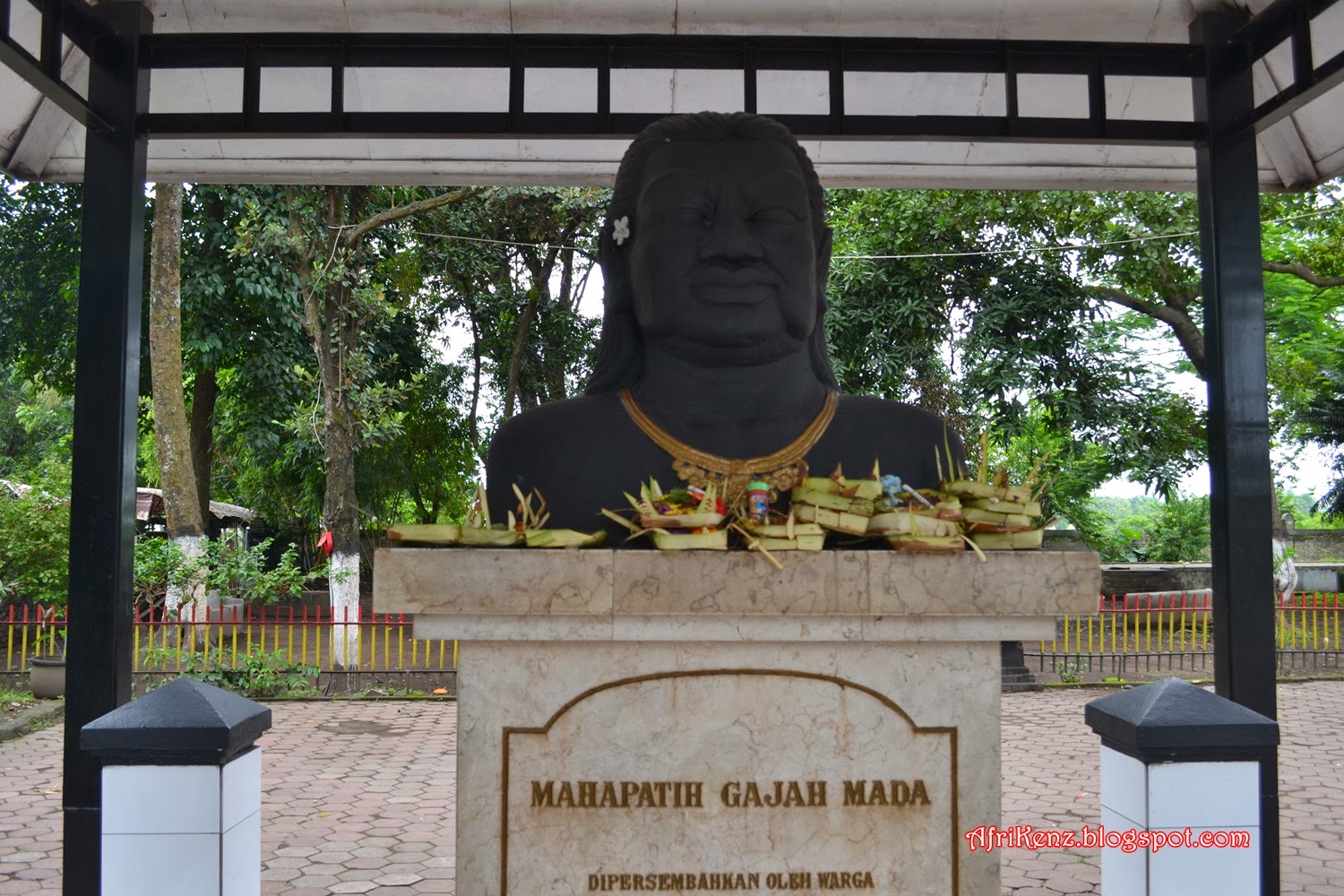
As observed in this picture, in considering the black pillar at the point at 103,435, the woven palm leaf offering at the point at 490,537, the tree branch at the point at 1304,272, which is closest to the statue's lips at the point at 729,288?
the woven palm leaf offering at the point at 490,537

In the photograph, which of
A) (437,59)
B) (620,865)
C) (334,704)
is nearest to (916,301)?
(334,704)

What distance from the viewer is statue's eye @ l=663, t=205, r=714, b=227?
3512 mm

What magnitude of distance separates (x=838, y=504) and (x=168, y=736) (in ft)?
5.97

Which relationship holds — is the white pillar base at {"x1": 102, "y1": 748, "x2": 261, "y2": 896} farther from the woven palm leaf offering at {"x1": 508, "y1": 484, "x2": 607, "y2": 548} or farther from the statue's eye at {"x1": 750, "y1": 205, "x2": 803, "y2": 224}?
the statue's eye at {"x1": 750, "y1": 205, "x2": 803, "y2": 224}

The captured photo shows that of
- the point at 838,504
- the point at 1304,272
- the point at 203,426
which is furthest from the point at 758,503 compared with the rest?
the point at 203,426

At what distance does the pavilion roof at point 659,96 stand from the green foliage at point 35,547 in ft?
21.2

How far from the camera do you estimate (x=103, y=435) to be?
14.1ft

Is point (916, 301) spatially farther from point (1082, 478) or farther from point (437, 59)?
point (1082, 478)

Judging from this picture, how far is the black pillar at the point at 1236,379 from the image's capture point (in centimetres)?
450

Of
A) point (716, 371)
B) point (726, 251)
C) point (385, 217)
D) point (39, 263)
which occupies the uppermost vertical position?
point (39, 263)

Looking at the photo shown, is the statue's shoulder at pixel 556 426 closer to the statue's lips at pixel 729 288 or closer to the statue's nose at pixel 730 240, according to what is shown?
the statue's lips at pixel 729 288

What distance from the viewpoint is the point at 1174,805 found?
294 cm

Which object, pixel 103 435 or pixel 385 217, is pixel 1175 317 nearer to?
pixel 385 217

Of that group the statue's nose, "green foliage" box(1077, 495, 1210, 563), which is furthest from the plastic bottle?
"green foliage" box(1077, 495, 1210, 563)
